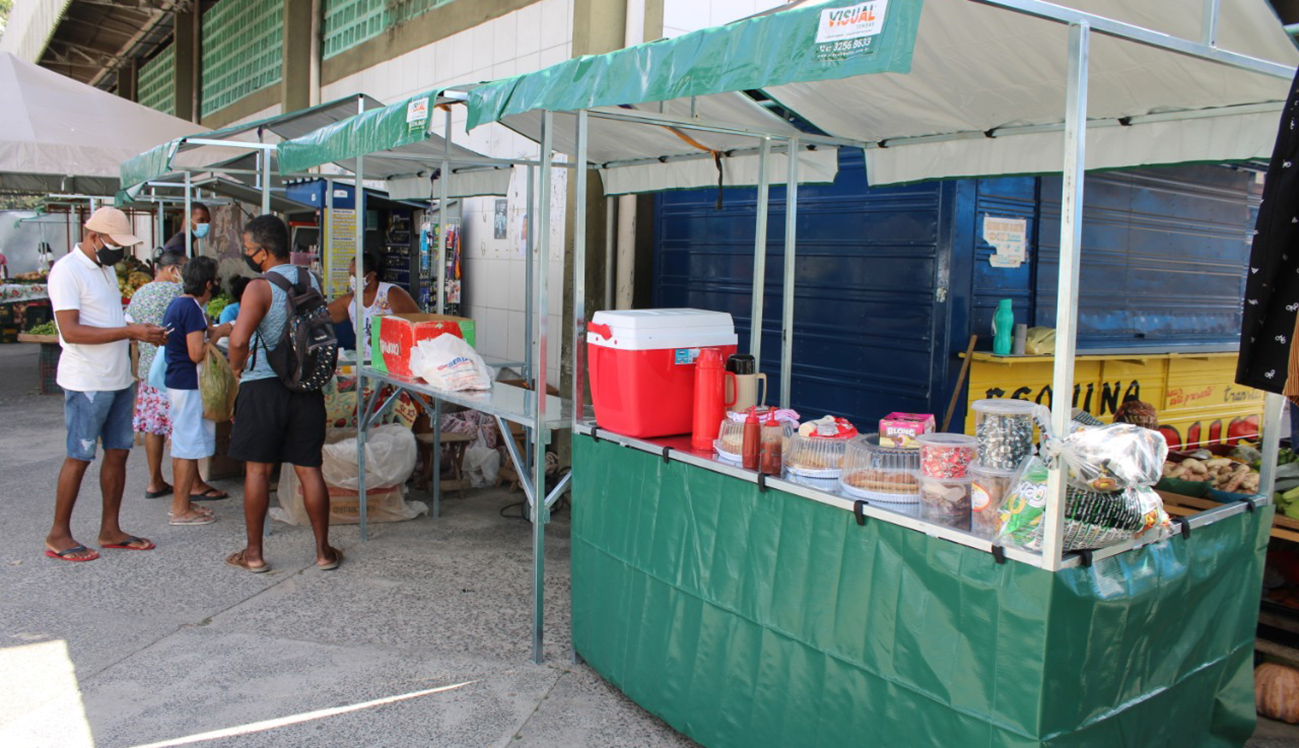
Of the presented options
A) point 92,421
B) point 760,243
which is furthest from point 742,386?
point 92,421

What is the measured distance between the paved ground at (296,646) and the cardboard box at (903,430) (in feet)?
4.68

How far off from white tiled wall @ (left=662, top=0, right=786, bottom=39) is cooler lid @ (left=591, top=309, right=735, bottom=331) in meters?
3.45

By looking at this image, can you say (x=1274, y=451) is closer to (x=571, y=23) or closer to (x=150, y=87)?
(x=571, y=23)

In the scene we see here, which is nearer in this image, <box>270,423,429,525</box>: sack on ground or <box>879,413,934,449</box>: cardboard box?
<box>879,413,934,449</box>: cardboard box

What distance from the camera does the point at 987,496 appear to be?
2654mm

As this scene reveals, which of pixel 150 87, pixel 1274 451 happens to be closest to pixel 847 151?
pixel 1274 451

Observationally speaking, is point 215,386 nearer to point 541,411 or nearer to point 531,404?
point 531,404

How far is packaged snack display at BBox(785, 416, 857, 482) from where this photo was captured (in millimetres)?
3199

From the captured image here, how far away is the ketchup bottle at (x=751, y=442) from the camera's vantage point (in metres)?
3.31

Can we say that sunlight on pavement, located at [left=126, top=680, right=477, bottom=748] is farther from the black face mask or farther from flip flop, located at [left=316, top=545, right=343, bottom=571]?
the black face mask

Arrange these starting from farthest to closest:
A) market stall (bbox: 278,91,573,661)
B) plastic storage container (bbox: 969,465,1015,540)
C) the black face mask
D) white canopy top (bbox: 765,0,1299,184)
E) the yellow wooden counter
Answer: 1. the yellow wooden counter
2. the black face mask
3. market stall (bbox: 278,91,573,661)
4. white canopy top (bbox: 765,0,1299,184)
5. plastic storage container (bbox: 969,465,1015,540)

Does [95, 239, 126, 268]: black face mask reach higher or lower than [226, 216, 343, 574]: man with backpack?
higher

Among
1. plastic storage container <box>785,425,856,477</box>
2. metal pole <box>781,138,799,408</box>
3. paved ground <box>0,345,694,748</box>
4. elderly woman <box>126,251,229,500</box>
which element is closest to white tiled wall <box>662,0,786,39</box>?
metal pole <box>781,138,799,408</box>

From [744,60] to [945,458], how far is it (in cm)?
130
